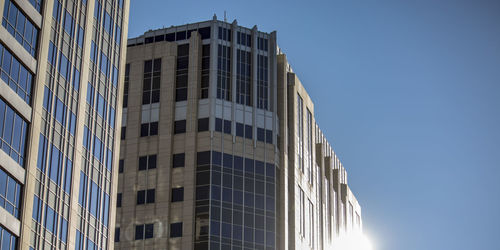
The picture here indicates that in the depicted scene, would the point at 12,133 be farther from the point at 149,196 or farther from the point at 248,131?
the point at 248,131

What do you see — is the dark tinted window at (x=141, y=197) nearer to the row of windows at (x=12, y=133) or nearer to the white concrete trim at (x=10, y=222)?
the row of windows at (x=12, y=133)

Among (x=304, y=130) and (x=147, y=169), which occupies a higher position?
(x=304, y=130)

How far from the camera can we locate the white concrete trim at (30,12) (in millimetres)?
76500

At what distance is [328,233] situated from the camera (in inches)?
5901

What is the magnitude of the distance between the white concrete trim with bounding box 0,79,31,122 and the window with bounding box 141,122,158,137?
51306 mm

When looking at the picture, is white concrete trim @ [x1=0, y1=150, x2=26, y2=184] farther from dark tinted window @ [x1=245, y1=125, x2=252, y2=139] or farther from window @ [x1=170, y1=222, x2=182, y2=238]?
dark tinted window @ [x1=245, y1=125, x2=252, y2=139]

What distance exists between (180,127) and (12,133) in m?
53.9

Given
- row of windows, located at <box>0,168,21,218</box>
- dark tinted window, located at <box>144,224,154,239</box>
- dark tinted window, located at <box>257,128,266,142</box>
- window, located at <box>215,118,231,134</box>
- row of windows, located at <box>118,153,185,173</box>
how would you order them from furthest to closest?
dark tinted window, located at <box>257,128,266,142</box> → window, located at <box>215,118,231,134</box> → row of windows, located at <box>118,153,185,173</box> → dark tinted window, located at <box>144,224,154,239</box> → row of windows, located at <box>0,168,21,218</box>

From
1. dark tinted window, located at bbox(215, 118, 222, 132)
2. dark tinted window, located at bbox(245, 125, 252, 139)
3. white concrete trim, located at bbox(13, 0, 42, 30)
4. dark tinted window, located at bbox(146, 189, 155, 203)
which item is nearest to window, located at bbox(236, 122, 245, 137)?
dark tinted window, located at bbox(245, 125, 252, 139)

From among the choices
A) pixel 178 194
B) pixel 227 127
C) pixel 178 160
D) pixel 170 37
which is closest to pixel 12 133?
pixel 178 194

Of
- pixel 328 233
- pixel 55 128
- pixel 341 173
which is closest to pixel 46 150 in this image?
pixel 55 128

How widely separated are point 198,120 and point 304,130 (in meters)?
19.1

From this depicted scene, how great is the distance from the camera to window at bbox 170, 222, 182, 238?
120 m

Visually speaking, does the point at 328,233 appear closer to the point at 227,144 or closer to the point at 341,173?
the point at 341,173
